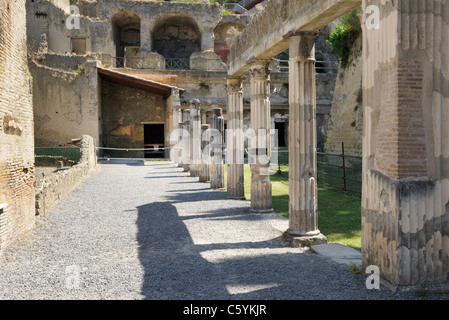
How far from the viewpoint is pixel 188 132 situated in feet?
50.3

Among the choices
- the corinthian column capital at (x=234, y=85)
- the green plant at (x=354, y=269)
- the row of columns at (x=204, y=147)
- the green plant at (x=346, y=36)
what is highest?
the green plant at (x=346, y=36)

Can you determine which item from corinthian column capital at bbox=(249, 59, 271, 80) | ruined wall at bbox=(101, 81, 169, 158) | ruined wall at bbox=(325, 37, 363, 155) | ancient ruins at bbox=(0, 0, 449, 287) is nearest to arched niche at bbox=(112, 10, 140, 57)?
ruined wall at bbox=(101, 81, 169, 158)

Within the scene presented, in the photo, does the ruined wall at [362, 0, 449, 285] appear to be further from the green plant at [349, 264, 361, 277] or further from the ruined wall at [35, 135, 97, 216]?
the ruined wall at [35, 135, 97, 216]

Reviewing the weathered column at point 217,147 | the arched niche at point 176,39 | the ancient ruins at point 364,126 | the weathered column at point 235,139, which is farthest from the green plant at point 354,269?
the arched niche at point 176,39

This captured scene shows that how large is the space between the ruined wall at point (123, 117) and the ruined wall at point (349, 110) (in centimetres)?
953

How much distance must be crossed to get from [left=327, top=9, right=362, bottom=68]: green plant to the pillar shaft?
12.0 m

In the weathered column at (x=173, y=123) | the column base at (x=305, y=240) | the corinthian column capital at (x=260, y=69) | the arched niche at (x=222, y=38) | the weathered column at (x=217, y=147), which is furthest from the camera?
the arched niche at (x=222, y=38)

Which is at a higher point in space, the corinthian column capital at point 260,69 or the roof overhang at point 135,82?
the roof overhang at point 135,82

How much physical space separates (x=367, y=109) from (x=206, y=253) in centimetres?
265

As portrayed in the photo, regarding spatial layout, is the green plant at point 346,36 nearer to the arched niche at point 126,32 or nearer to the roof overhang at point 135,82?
the roof overhang at point 135,82

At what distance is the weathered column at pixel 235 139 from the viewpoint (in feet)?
30.0

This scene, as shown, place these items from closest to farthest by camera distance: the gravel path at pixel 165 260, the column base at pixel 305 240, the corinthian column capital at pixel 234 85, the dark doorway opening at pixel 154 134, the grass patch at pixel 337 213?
the gravel path at pixel 165 260
the column base at pixel 305 240
the grass patch at pixel 337 213
the corinthian column capital at pixel 234 85
the dark doorway opening at pixel 154 134

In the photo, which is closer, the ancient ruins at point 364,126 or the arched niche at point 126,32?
the ancient ruins at point 364,126

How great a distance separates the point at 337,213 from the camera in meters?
8.12
